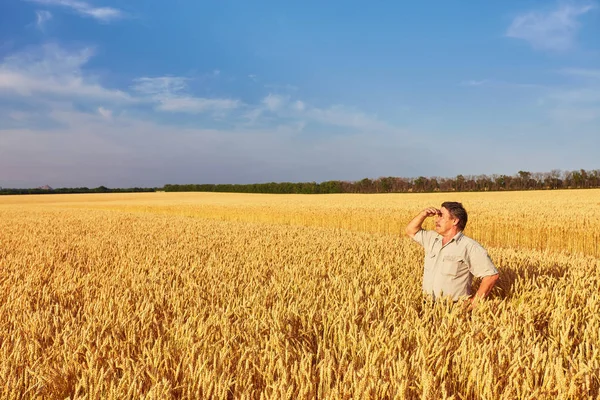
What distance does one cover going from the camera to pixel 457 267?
4.52m

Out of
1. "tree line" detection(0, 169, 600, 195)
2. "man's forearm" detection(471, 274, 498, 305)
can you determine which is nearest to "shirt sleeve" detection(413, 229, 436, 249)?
"man's forearm" detection(471, 274, 498, 305)

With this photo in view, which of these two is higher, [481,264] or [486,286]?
[481,264]

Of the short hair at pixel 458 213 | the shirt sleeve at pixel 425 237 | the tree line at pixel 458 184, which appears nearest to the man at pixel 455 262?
the short hair at pixel 458 213

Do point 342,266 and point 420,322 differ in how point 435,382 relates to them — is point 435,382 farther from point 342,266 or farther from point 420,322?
point 342,266

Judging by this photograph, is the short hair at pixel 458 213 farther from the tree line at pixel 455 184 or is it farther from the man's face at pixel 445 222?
the tree line at pixel 455 184

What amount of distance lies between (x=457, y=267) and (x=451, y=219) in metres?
0.55

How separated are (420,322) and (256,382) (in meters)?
1.55

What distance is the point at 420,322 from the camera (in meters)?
3.43

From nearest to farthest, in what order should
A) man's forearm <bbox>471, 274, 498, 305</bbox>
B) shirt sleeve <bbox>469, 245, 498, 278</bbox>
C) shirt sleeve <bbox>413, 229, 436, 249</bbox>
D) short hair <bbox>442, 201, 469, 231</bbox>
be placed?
1. man's forearm <bbox>471, 274, 498, 305</bbox>
2. shirt sleeve <bbox>469, 245, 498, 278</bbox>
3. short hair <bbox>442, 201, 469, 231</bbox>
4. shirt sleeve <bbox>413, 229, 436, 249</bbox>

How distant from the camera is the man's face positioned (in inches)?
180

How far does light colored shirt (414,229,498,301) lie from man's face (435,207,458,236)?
0.43ft

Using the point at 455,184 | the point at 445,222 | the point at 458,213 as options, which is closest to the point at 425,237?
the point at 445,222

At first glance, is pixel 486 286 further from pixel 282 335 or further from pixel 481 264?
pixel 282 335

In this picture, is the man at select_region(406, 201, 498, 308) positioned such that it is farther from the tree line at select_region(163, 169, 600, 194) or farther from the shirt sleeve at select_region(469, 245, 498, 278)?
the tree line at select_region(163, 169, 600, 194)
